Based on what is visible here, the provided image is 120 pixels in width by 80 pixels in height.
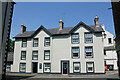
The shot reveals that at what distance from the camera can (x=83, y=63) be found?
73.9ft

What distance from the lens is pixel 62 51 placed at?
23.9 metres

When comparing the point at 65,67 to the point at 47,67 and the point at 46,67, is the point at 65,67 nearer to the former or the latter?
the point at 47,67

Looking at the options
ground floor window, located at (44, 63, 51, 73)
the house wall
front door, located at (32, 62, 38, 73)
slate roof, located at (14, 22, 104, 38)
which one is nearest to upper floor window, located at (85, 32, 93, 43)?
the house wall

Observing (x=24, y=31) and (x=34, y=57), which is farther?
(x=24, y=31)

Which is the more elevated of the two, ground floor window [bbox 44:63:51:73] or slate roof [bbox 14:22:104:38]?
slate roof [bbox 14:22:104:38]

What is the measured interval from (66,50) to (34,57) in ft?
21.1

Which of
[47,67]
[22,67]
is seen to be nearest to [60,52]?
[47,67]

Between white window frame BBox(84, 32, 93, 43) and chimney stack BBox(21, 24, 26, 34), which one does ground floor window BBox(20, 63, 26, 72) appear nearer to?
chimney stack BBox(21, 24, 26, 34)

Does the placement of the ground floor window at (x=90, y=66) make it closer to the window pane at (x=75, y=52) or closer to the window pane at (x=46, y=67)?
the window pane at (x=75, y=52)

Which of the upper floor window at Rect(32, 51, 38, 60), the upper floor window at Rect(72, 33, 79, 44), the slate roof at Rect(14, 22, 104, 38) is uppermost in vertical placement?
the slate roof at Rect(14, 22, 104, 38)

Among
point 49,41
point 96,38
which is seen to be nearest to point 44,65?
point 49,41

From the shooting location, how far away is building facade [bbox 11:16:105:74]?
2244 cm

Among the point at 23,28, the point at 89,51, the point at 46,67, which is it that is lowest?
the point at 46,67

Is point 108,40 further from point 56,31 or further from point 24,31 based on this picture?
point 24,31
